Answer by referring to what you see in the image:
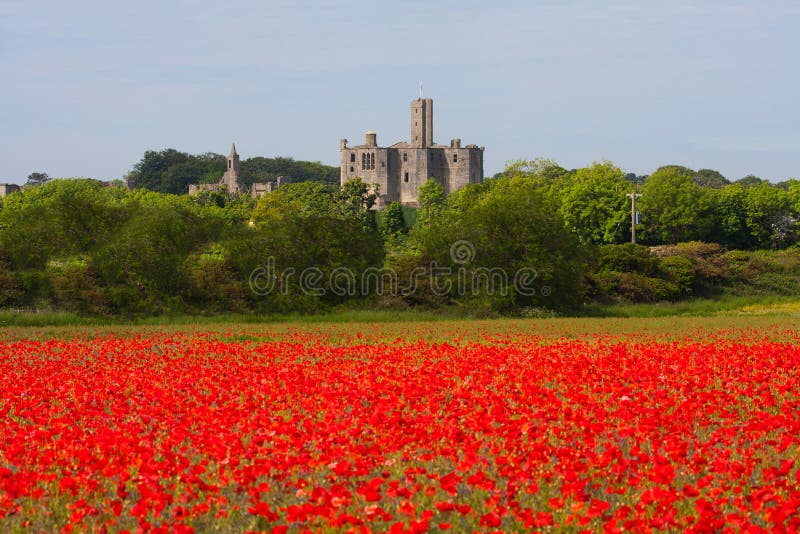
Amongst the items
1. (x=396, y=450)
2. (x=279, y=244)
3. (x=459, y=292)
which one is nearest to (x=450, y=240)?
(x=459, y=292)

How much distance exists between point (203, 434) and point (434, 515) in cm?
346

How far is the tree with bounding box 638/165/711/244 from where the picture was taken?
401ft

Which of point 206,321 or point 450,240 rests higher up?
point 450,240

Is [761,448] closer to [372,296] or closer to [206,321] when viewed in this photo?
[206,321]

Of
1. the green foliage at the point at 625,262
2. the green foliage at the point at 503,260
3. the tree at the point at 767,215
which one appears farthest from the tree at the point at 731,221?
the green foliage at the point at 503,260

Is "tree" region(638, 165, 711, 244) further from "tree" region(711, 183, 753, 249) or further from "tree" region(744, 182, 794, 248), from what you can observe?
"tree" region(744, 182, 794, 248)

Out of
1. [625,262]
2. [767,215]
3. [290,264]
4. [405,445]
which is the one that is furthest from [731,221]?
[405,445]

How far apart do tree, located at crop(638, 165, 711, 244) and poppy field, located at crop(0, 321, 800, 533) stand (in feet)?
339

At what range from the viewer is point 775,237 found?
125 meters

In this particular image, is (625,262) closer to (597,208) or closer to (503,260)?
(503,260)

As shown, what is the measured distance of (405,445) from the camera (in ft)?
39.2

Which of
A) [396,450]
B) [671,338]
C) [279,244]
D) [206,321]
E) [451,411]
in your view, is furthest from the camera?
[279,244]

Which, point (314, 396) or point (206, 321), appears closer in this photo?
point (314, 396)

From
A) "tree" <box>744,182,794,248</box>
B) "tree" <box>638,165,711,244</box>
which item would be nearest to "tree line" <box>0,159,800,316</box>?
"tree" <box>638,165,711,244</box>
